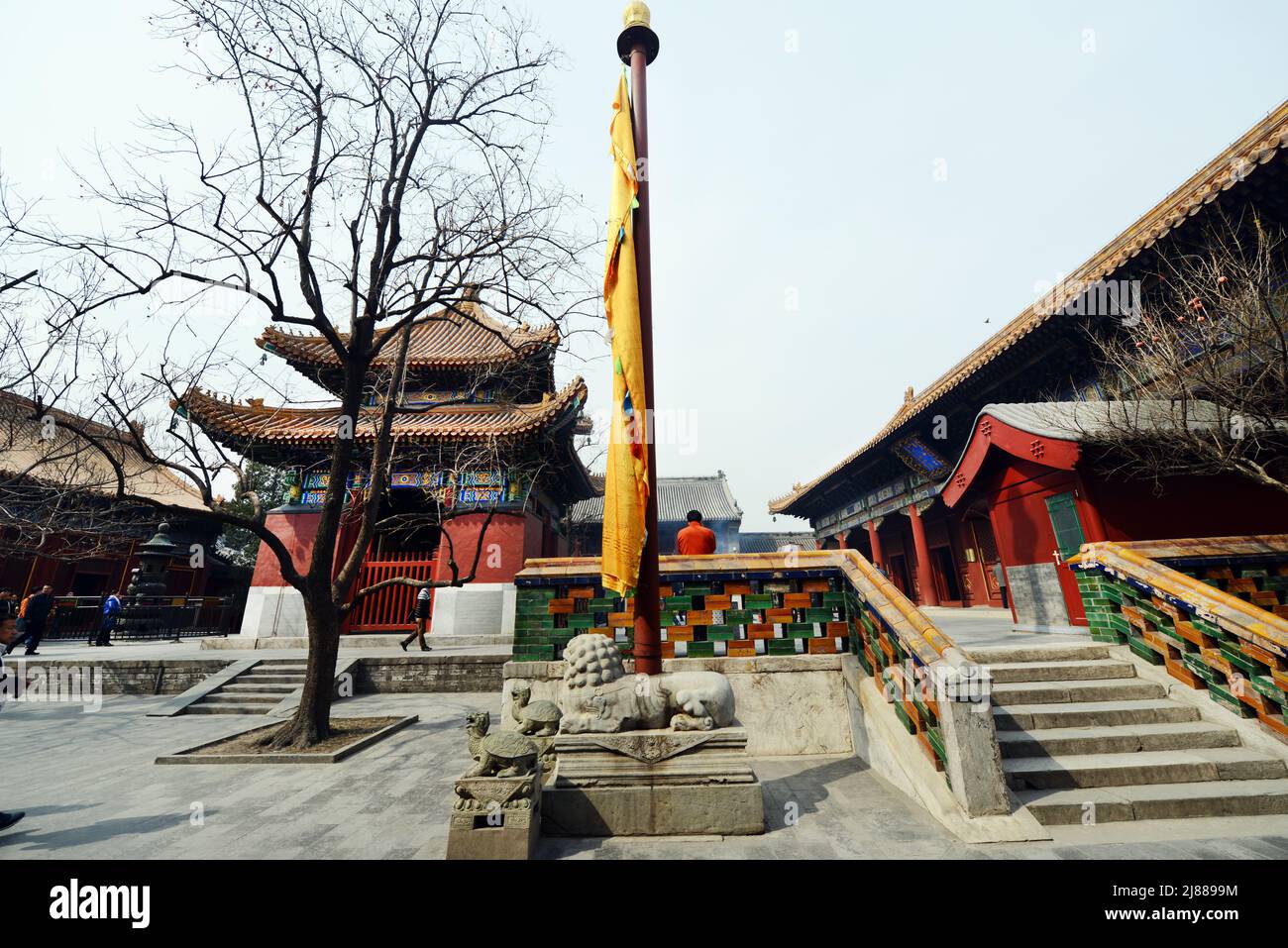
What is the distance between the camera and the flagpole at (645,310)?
140 inches

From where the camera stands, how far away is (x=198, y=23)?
602 centimetres

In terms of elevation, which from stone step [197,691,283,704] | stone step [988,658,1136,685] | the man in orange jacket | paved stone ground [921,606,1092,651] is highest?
the man in orange jacket

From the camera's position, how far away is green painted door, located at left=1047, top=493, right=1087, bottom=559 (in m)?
6.12

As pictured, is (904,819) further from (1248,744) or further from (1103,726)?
(1248,744)

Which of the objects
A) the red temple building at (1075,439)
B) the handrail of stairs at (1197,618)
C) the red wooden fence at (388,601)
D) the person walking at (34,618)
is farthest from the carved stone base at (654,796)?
the person walking at (34,618)

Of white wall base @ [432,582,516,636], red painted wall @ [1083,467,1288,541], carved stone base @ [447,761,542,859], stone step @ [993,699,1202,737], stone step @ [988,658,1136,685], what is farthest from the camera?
white wall base @ [432,582,516,636]

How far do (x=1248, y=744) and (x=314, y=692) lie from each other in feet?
26.7

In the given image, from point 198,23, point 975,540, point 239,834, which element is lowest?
point 239,834

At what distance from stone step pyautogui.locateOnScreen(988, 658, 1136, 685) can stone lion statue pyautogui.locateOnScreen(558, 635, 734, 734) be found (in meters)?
2.63

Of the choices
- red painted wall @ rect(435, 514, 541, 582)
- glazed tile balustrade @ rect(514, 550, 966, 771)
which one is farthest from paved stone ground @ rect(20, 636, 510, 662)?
glazed tile balustrade @ rect(514, 550, 966, 771)

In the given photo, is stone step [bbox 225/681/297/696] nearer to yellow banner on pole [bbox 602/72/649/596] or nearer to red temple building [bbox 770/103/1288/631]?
yellow banner on pole [bbox 602/72/649/596]

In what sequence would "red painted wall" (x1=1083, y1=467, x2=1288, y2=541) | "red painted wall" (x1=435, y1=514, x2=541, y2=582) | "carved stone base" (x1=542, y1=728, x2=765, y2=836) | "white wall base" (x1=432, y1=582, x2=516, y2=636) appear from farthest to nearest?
1. "red painted wall" (x1=435, y1=514, x2=541, y2=582)
2. "white wall base" (x1=432, y1=582, x2=516, y2=636)
3. "red painted wall" (x1=1083, y1=467, x2=1288, y2=541)
4. "carved stone base" (x1=542, y1=728, x2=765, y2=836)

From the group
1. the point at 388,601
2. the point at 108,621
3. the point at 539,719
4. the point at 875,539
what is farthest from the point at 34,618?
the point at 875,539
